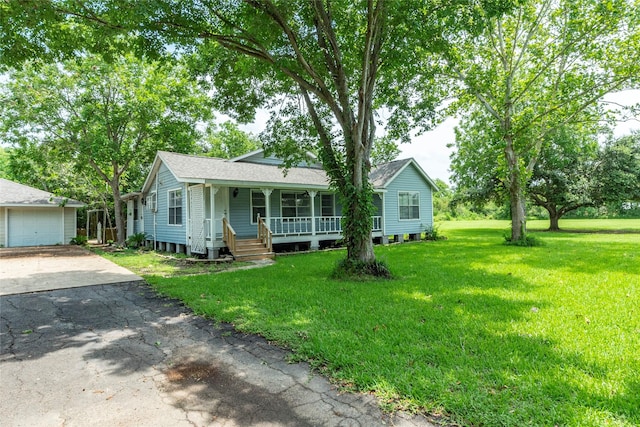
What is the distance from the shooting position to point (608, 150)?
24438 millimetres

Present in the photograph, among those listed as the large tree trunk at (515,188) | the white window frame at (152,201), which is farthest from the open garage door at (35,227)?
the large tree trunk at (515,188)

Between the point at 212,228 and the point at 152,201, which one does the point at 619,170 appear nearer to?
the point at 212,228

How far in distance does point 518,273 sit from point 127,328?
27.0ft

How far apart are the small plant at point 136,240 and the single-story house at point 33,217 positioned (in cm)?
561

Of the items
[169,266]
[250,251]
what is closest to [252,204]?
[250,251]

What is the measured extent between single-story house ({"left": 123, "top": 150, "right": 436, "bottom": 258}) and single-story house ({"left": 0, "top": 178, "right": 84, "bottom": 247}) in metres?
4.79

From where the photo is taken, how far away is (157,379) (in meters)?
3.38

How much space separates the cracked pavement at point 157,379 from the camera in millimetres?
2713

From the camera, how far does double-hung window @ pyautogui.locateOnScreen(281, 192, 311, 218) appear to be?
15.8 m

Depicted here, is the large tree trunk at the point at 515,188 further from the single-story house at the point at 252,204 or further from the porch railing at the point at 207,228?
the porch railing at the point at 207,228

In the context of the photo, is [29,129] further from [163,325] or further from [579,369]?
[579,369]

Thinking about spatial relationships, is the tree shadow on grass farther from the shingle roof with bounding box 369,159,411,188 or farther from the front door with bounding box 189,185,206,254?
the shingle roof with bounding box 369,159,411,188

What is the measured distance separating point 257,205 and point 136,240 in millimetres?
7285

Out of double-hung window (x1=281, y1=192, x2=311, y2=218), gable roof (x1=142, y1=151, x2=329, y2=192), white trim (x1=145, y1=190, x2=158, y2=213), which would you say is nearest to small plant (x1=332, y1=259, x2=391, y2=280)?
gable roof (x1=142, y1=151, x2=329, y2=192)
